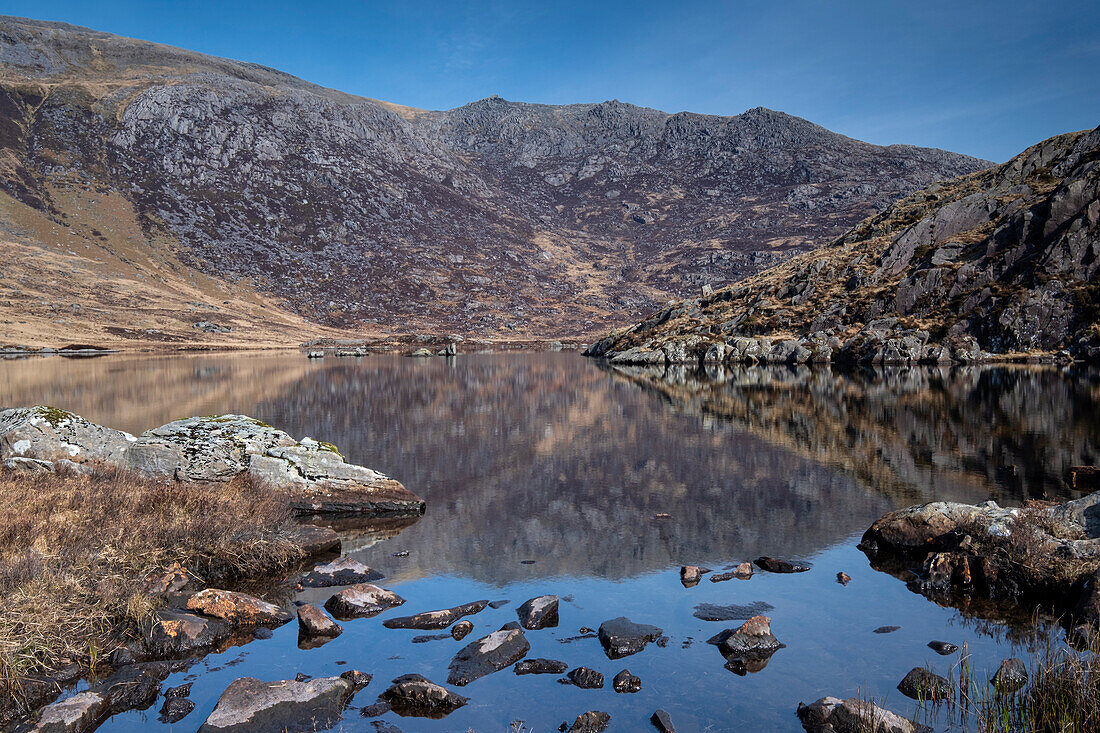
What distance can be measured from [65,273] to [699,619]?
155988mm

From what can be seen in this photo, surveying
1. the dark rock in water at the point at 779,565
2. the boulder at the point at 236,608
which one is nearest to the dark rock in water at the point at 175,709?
the boulder at the point at 236,608

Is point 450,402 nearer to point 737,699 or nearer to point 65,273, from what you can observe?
point 737,699

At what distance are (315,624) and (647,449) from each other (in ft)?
59.0

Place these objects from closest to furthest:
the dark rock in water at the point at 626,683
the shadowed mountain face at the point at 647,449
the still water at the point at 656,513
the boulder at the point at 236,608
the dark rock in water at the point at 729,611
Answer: the dark rock in water at the point at 626,683, the still water at the point at 656,513, the boulder at the point at 236,608, the dark rock in water at the point at 729,611, the shadowed mountain face at the point at 647,449

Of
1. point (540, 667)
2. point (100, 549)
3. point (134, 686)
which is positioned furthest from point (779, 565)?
point (100, 549)

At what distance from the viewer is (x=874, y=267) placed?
286 ft

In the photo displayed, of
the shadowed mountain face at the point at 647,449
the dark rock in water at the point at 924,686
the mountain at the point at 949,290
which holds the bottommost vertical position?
the shadowed mountain face at the point at 647,449

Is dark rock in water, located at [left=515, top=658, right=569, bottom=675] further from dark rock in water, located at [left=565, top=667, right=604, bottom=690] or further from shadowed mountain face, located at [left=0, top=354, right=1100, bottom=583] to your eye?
shadowed mountain face, located at [left=0, top=354, right=1100, bottom=583]

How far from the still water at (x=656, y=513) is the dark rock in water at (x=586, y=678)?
160mm

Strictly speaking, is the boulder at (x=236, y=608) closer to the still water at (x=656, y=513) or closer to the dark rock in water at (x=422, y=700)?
the still water at (x=656, y=513)

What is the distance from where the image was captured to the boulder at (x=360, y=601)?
433 inches

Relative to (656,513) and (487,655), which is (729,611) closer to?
(487,655)

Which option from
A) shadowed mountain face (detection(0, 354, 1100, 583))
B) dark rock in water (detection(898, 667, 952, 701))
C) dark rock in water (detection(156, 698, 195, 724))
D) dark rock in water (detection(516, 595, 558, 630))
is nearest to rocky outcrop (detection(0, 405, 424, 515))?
shadowed mountain face (detection(0, 354, 1100, 583))

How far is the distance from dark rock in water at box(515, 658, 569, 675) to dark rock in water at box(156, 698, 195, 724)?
4.29 m
